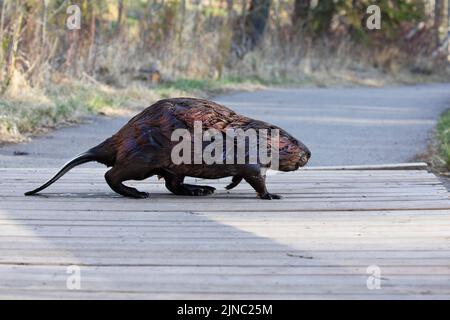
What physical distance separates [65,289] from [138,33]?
1578cm

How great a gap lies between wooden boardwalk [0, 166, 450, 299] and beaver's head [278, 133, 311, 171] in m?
0.24

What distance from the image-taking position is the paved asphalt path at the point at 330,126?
9305 mm

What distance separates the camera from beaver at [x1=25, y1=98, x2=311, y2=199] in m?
5.33

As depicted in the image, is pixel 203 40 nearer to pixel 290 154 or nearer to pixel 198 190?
pixel 198 190

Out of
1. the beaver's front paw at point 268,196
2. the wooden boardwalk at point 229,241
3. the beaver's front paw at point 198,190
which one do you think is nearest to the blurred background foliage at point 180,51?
the beaver's front paw at point 198,190

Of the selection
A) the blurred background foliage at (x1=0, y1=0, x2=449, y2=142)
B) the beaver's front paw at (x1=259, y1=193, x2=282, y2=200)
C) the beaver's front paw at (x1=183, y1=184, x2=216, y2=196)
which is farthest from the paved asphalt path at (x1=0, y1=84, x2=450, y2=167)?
the beaver's front paw at (x1=259, y1=193, x2=282, y2=200)

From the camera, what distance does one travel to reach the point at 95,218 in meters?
5.01

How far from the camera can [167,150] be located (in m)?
5.30

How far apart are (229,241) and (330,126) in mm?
8495

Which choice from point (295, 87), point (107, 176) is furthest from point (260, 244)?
point (295, 87)

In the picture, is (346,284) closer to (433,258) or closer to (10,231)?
(433,258)

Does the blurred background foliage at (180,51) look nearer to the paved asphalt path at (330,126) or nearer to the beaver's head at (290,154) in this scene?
the paved asphalt path at (330,126)

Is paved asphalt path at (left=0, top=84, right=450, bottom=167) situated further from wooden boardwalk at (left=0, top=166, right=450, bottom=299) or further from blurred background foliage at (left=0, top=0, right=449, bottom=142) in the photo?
wooden boardwalk at (left=0, top=166, right=450, bottom=299)

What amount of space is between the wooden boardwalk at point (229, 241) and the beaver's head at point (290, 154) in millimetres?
235
